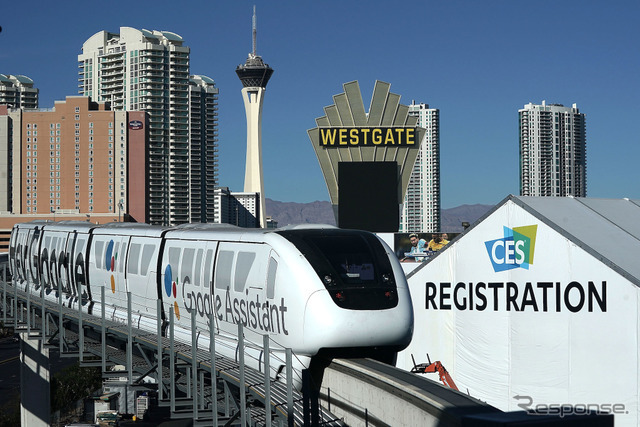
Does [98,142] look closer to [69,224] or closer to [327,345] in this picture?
[69,224]

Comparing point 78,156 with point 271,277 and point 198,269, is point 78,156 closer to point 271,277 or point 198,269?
point 198,269

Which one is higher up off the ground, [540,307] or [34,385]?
[540,307]

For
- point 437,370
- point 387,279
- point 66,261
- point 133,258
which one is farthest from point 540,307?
point 66,261

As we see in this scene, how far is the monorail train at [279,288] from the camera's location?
14383 mm

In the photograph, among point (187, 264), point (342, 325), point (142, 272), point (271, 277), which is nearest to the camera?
point (342, 325)

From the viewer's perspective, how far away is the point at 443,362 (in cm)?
2736

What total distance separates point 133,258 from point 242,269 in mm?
7386

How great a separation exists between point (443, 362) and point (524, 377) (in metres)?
3.89

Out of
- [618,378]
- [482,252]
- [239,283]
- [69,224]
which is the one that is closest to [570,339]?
[618,378]

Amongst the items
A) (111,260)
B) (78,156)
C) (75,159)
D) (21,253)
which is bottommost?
(21,253)

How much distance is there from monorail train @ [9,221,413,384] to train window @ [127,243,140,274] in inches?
1.3

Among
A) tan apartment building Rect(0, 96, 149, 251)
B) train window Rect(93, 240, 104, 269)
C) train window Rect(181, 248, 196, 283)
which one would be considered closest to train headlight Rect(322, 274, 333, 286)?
train window Rect(181, 248, 196, 283)

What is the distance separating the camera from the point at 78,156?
592ft

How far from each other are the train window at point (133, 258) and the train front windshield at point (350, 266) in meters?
8.65
